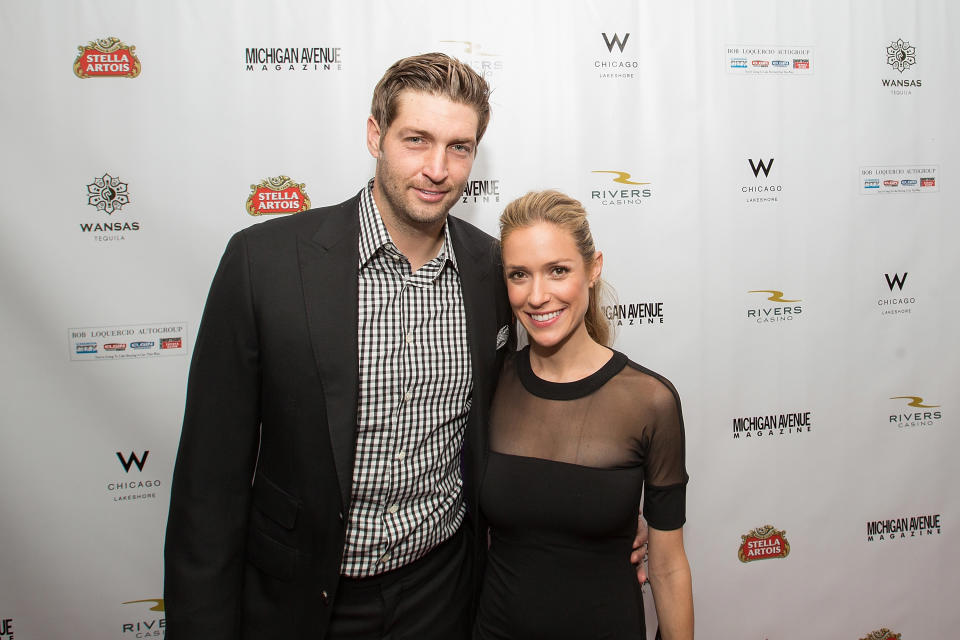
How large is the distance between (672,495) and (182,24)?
2.09 metres

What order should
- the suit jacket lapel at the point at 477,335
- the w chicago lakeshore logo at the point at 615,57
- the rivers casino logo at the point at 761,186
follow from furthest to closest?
the rivers casino logo at the point at 761,186, the w chicago lakeshore logo at the point at 615,57, the suit jacket lapel at the point at 477,335

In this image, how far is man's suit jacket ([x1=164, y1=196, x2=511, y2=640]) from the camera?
121 centimetres

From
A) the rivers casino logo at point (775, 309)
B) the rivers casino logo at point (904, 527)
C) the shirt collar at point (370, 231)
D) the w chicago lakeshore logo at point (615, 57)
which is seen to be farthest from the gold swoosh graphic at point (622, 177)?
the rivers casino logo at point (904, 527)

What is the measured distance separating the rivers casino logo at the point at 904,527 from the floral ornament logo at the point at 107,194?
3.16 meters

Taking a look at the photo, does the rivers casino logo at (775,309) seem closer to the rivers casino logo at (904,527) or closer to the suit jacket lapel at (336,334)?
the rivers casino logo at (904,527)

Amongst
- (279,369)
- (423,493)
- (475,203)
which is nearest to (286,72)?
(475,203)

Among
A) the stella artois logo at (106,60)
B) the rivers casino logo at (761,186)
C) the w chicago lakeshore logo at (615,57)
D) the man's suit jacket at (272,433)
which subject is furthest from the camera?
the rivers casino logo at (761,186)

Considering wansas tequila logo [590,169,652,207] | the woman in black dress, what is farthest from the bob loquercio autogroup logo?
wansas tequila logo [590,169,652,207]

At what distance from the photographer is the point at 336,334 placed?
1.23 metres

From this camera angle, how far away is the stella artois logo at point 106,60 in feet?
5.87

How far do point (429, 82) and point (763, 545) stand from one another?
2.18 m

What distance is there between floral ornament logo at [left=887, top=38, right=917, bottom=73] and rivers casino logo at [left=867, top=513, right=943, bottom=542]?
1887 millimetres

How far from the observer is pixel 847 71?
2203mm

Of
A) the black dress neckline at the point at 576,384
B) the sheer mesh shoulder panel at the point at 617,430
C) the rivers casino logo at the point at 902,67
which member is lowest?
the sheer mesh shoulder panel at the point at 617,430
